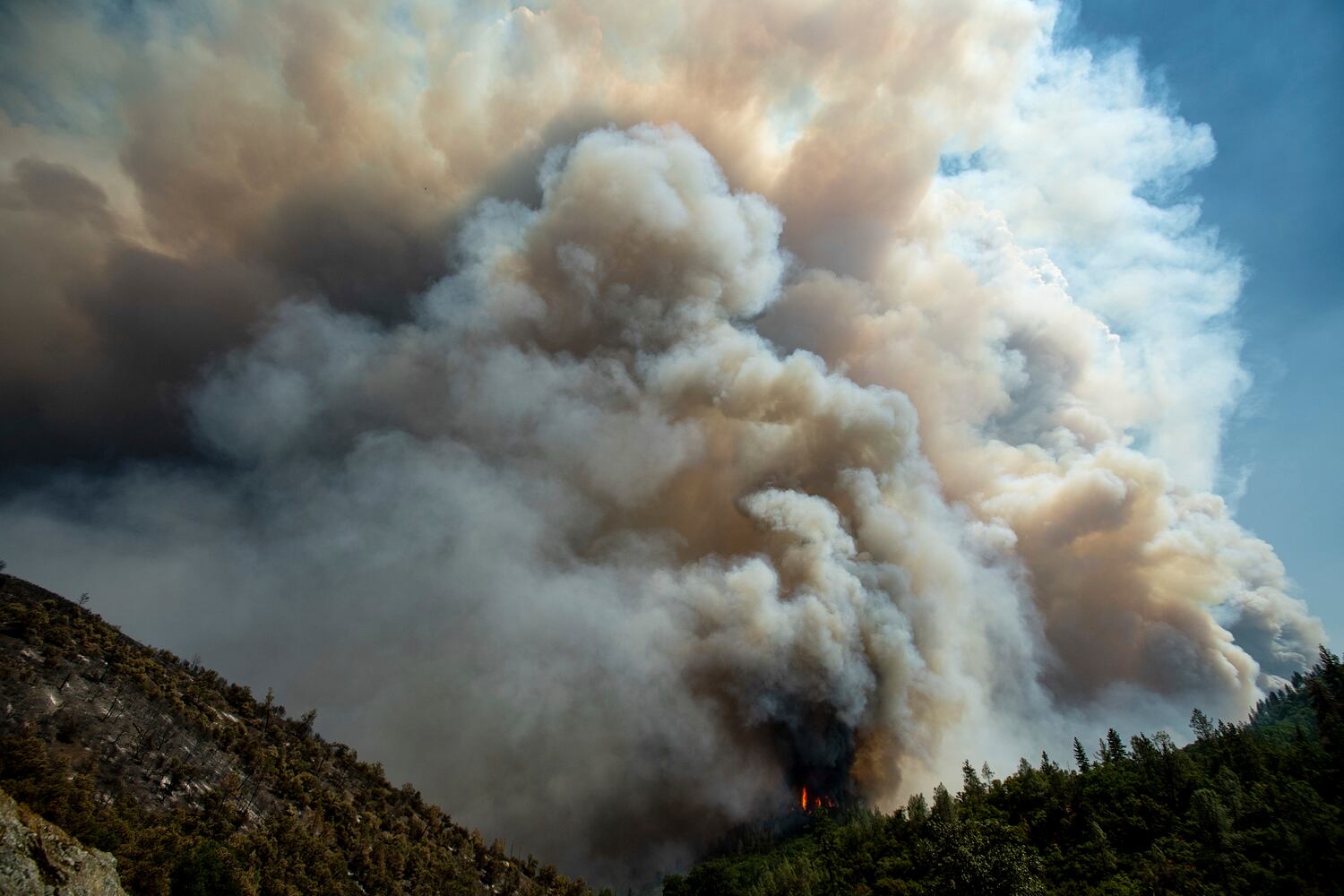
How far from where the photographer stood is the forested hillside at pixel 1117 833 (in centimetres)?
6006

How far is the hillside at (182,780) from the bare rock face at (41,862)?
651 cm

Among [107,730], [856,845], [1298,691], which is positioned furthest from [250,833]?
[1298,691]

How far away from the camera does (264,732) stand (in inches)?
2884

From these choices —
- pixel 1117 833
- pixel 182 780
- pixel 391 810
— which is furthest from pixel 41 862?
pixel 1117 833

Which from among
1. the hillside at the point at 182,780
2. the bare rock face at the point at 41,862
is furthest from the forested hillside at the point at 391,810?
the bare rock face at the point at 41,862

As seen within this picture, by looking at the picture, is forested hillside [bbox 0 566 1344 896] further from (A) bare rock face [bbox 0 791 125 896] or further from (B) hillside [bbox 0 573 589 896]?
(A) bare rock face [bbox 0 791 125 896]

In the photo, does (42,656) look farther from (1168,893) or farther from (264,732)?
(1168,893)

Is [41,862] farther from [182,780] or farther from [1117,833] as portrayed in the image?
[1117,833]

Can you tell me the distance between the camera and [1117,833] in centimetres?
7906

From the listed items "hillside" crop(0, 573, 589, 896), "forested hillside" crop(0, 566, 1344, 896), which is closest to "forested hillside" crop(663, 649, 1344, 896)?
"forested hillside" crop(0, 566, 1344, 896)

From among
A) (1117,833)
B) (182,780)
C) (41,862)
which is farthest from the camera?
(1117,833)

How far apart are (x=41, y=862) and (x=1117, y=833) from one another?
355 feet

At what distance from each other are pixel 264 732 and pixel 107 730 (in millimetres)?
27471

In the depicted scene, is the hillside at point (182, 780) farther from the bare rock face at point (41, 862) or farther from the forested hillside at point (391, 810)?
the bare rock face at point (41, 862)
